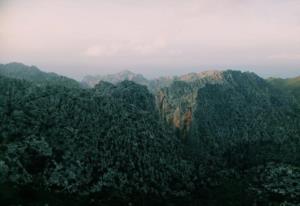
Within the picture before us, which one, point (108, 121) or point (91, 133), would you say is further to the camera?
point (108, 121)

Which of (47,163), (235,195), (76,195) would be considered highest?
(47,163)

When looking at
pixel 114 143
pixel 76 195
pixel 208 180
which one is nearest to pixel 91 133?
pixel 114 143

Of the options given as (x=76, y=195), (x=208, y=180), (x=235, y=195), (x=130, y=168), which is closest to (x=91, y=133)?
(x=130, y=168)

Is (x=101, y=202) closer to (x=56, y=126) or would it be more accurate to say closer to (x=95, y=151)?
(x=95, y=151)

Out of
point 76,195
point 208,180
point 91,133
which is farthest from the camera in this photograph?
point 208,180

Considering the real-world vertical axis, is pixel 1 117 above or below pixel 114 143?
above

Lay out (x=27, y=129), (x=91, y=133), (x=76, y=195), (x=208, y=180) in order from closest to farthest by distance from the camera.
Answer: (x=76, y=195)
(x=27, y=129)
(x=91, y=133)
(x=208, y=180)

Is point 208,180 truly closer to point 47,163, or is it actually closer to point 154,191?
point 154,191
